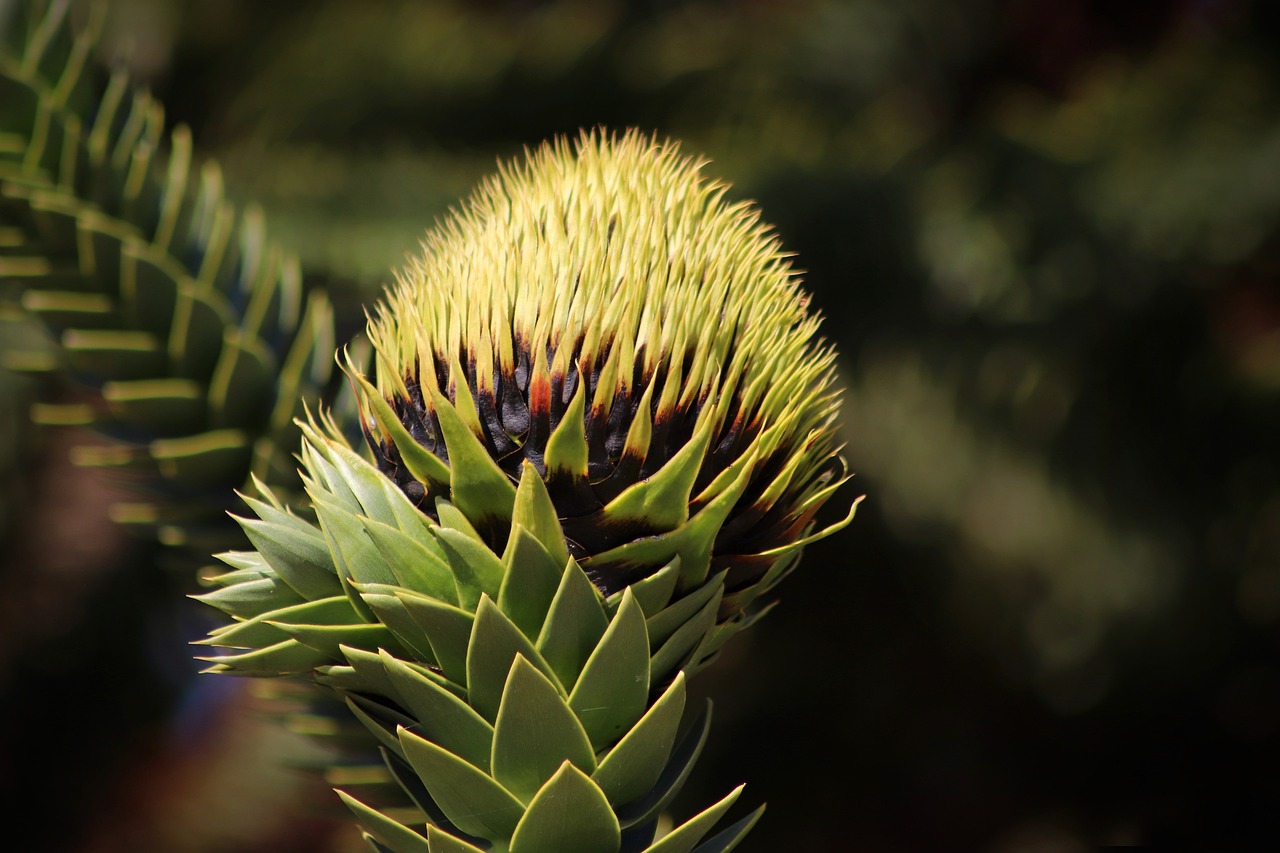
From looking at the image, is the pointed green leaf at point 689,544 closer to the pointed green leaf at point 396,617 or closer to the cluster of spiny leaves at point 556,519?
the cluster of spiny leaves at point 556,519

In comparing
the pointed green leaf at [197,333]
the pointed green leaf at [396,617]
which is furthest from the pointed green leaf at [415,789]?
the pointed green leaf at [197,333]

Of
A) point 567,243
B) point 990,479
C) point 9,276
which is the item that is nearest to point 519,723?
point 567,243

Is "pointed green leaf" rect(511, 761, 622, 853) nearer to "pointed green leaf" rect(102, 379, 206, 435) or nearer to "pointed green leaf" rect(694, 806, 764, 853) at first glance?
"pointed green leaf" rect(694, 806, 764, 853)

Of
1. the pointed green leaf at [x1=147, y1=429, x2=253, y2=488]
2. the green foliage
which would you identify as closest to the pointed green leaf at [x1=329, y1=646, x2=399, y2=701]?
the green foliage

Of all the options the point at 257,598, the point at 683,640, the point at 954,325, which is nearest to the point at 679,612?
the point at 683,640

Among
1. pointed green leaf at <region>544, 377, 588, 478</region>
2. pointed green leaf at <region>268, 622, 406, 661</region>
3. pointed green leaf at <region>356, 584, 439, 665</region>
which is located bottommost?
pointed green leaf at <region>268, 622, 406, 661</region>

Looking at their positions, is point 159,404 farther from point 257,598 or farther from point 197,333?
point 257,598
